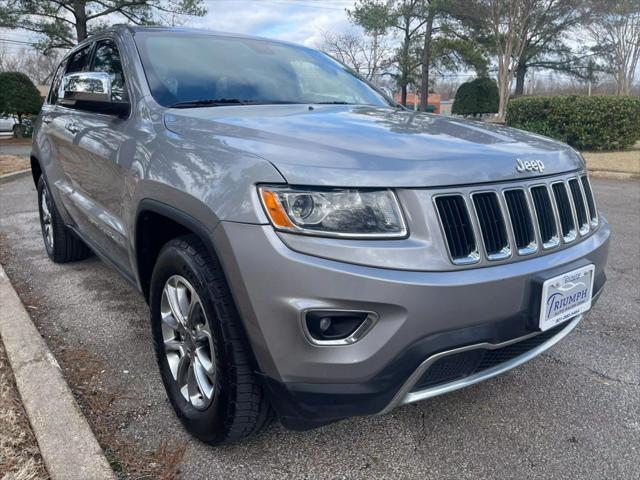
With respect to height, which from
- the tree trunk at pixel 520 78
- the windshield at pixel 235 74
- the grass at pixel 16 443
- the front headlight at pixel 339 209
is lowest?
the grass at pixel 16 443

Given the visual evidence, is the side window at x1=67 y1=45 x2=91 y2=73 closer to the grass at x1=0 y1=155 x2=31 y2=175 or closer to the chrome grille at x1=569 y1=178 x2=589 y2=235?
the chrome grille at x1=569 y1=178 x2=589 y2=235

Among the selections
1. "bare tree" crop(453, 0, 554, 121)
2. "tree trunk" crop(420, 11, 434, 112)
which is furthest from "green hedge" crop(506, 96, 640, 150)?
"tree trunk" crop(420, 11, 434, 112)

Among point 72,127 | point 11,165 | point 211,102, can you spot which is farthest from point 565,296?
point 11,165

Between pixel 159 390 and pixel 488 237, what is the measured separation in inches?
68.6

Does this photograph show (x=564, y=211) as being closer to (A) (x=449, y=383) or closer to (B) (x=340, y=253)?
(A) (x=449, y=383)

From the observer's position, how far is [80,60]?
4008 millimetres

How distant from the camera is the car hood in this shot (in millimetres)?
1710

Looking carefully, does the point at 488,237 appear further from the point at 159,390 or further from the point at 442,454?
the point at 159,390

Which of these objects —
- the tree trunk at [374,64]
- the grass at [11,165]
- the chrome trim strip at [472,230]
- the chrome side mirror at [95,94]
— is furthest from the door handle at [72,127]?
the tree trunk at [374,64]

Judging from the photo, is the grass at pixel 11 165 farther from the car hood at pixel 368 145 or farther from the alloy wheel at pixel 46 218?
the car hood at pixel 368 145

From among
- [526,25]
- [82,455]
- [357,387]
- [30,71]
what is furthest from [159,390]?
[30,71]

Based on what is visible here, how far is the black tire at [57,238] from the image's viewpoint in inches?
171

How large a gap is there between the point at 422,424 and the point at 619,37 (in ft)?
104

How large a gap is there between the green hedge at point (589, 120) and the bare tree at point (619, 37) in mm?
12767
